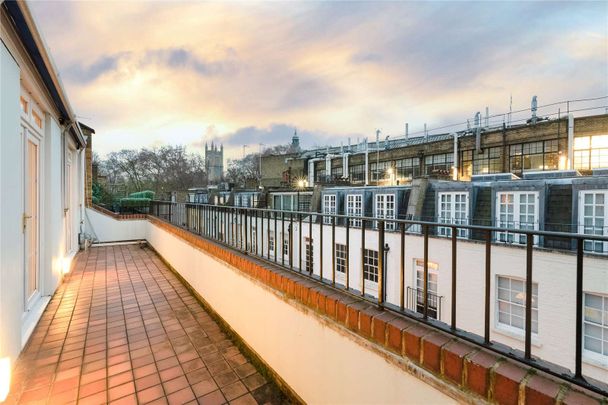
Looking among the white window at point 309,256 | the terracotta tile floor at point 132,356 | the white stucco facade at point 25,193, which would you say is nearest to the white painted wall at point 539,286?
the terracotta tile floor at point 132,356

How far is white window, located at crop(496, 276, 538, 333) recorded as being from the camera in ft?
22.2

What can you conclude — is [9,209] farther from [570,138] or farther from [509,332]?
[570,138]

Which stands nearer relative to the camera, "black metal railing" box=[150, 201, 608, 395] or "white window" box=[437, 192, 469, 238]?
"black metal railing" box=[150, 201, 608, 395]

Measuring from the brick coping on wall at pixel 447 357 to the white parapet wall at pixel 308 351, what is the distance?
72 mm

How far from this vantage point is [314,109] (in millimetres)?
23875

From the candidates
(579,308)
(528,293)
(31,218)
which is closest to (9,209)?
(31,218)

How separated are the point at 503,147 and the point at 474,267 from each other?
54.9 ft

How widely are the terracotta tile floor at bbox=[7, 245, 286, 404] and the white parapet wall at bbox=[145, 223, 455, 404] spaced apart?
0.91 ft

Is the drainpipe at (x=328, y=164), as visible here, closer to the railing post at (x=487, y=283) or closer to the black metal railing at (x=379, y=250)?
the black metal railing at (x=379, y=250)

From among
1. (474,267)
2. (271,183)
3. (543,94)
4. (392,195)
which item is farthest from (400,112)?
(474,267)

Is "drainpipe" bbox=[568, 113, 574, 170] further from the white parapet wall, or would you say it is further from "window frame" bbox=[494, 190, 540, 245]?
the white parapet wall

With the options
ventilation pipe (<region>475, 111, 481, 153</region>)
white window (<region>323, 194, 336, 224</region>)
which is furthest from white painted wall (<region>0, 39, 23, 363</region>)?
ventilation pipe (<region>475, 111, 481, 153</region>)

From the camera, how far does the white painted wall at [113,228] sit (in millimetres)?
9922

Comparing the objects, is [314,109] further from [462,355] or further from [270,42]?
[462,355]
